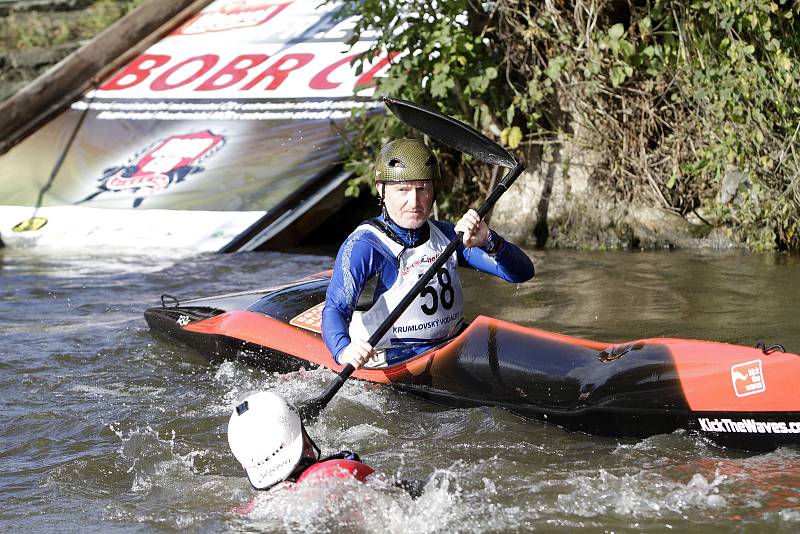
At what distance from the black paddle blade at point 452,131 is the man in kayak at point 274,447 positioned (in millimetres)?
2017

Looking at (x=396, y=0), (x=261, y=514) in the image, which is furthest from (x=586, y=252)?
(x=261, y=514)

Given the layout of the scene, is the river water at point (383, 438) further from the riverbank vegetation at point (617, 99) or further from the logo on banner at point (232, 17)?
the logo on banner at point (232, 17)

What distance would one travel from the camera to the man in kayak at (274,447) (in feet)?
10.3

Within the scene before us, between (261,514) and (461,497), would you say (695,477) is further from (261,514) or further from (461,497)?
(261,514)

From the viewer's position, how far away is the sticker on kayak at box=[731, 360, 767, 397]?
375 centimetres

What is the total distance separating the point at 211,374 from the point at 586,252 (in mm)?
3517

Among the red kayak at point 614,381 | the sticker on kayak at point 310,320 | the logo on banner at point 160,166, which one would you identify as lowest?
the logo on banner at point 160,166

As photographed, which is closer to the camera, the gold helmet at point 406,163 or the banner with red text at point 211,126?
the gold helmet at point 406,163

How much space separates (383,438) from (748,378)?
57.0 inches

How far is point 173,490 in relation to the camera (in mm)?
3920

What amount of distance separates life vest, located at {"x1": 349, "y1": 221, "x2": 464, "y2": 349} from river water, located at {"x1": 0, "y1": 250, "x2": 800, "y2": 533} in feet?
0.91

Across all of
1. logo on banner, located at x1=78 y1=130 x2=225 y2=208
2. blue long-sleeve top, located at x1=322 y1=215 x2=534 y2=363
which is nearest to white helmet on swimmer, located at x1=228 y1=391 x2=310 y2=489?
blue long-sleeve top, located at x1=322 y1=215 x2=534 y2=363

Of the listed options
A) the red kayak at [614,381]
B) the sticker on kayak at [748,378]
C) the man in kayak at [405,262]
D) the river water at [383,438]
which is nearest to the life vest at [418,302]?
the man in kayak at [405,262]

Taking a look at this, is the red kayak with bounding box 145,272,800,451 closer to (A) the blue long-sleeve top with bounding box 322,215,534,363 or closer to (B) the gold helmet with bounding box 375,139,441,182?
(A) the blue long-sleeve top with bounding box 322,215,534,363
